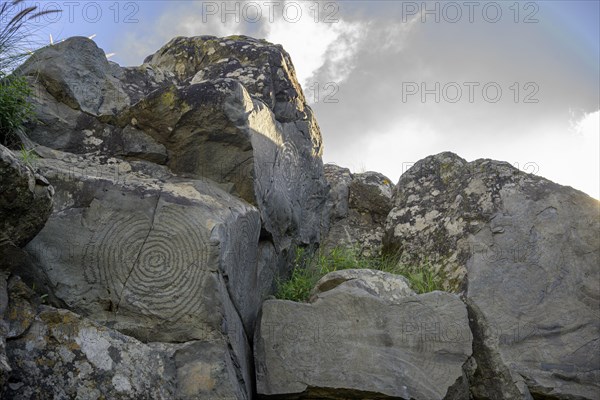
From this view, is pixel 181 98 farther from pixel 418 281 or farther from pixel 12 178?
pixel 418 281

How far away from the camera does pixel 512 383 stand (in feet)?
18.0

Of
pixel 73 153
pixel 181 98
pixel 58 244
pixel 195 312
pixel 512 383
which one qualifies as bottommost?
pixel 512 383

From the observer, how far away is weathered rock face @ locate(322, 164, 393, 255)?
25.1 feet

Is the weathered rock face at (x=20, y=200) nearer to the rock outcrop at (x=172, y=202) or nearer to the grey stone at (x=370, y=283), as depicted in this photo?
the rock outcrop at (x=172, y=202)

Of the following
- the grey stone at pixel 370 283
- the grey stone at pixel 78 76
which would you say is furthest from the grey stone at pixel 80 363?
the grey stone at pixel 78 76

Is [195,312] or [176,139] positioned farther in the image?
[176,139]

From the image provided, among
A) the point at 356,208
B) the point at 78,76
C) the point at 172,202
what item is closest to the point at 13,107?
the point at 78,76

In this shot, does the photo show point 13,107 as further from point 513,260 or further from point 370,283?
point 513,260

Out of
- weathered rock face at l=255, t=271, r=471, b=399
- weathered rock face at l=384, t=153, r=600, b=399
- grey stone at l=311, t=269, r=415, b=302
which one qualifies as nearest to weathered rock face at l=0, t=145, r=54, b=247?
weathered rock face at l=255, t=271, r=471, b=399

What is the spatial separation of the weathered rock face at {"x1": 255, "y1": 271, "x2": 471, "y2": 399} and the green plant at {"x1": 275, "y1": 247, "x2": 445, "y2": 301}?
0.55 m

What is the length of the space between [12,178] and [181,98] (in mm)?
1932

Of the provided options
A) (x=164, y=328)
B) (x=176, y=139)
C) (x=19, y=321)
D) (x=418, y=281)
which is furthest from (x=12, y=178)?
(x=418, y=281)

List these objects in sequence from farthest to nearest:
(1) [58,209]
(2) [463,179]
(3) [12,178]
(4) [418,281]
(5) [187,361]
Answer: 1. (2) [463,179]
2. (4) [418,281]
3. (1) [58,209]
4. (5) [187,361]
5. (3) [12,178]

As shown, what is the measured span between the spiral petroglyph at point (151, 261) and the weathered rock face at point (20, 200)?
2.00ft
